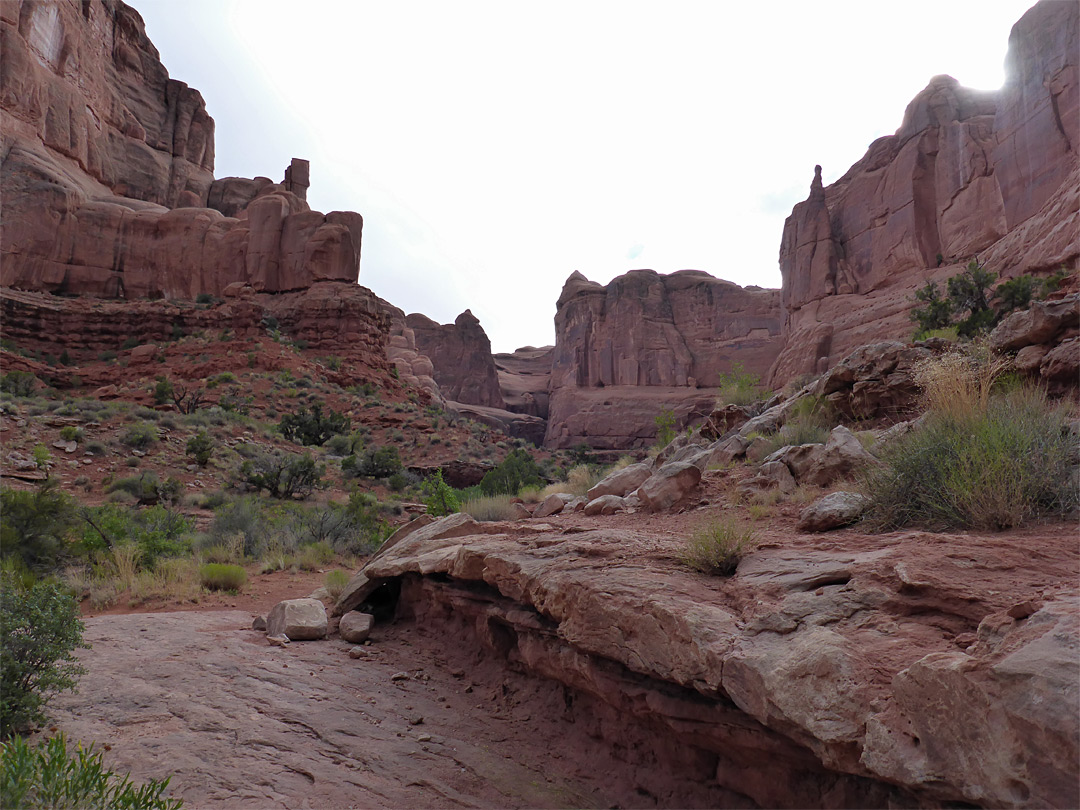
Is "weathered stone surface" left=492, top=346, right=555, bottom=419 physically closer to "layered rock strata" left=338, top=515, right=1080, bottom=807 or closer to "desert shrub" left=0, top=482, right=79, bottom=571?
"desert shrub" left=0, top=482, right=79, bottom=571

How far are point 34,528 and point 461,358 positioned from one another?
207 ft

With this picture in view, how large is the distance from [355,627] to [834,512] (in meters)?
4.75

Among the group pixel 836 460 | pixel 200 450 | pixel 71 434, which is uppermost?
pixel 71 434

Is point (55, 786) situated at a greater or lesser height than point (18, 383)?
lesser

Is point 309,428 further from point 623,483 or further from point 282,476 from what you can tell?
point 623,483

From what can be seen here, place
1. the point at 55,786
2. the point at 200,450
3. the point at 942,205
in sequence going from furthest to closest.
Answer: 1. the point at 942,205
2. the point at 200,450
3. the point at 55,786

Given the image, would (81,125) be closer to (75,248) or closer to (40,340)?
(75,248)

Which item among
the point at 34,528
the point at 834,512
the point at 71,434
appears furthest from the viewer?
the point at 71,434

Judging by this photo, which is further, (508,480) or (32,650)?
(508,480)

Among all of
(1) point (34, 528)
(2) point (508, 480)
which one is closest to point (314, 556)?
(1) point (34, 528)

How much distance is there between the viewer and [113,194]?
42438 mm

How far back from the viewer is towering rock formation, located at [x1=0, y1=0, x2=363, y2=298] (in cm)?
3491

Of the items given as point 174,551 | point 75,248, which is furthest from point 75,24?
point 174,551

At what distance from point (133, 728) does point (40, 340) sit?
136 ft
